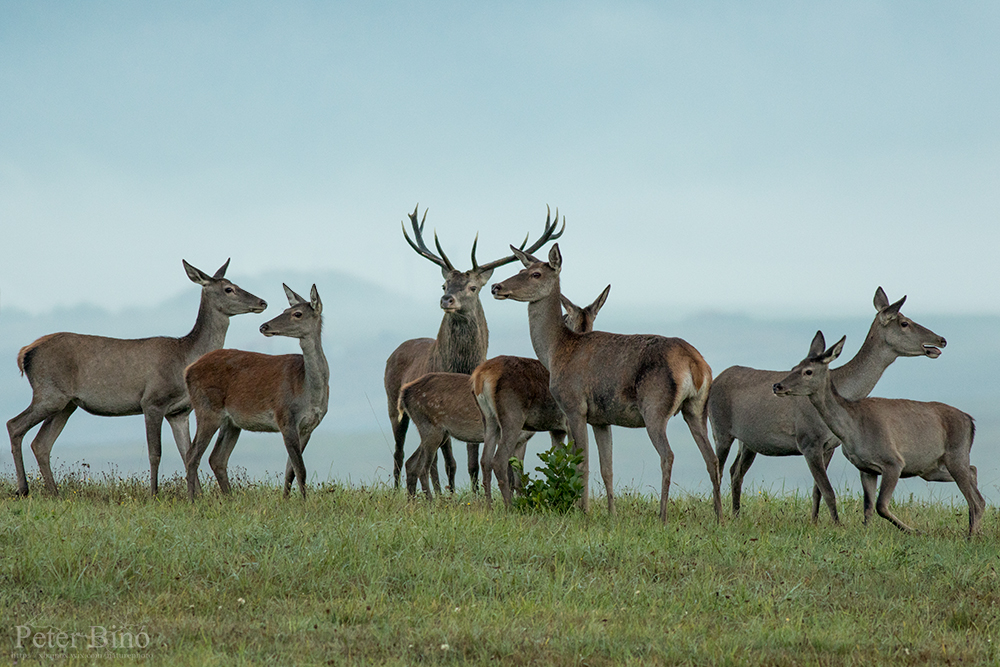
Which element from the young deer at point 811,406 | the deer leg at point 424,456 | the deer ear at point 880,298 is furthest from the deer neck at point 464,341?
the deer ear at point 880,298

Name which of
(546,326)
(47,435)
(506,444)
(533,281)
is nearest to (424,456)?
(506,444)

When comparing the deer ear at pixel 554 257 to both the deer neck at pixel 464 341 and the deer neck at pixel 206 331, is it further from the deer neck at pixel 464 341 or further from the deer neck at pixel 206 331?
the deer neck at pixel 206 331

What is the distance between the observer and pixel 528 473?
980cm

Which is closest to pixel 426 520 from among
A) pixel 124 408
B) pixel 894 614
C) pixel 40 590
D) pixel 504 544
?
pixel 504 544

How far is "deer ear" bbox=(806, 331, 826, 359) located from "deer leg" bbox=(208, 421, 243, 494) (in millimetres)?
5680

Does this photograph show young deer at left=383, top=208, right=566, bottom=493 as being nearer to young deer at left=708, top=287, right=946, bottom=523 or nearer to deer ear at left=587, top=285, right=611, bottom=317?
deer ear at left=587, top=285, right=611, bottom=317

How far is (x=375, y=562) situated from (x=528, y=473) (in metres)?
2.73

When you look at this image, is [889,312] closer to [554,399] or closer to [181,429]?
[554,399]

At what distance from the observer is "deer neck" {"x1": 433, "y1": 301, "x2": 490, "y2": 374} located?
12.6 metres

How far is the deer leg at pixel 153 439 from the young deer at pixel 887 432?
6.87 m

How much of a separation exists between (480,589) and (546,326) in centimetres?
388

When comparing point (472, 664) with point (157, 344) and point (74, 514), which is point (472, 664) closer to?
point (74, 514)

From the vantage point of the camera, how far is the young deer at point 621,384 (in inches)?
362

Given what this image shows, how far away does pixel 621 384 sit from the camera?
9.43 metres
